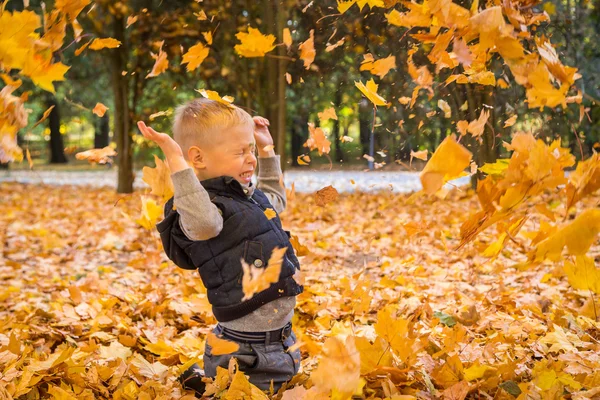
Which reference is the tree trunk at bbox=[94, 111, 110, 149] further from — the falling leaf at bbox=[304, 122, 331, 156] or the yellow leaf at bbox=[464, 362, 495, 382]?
the yellow leaf at bbox=[464, 362, 495, 382]

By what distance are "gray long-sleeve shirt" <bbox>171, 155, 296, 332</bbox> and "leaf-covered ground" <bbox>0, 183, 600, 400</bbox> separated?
144 millimetres

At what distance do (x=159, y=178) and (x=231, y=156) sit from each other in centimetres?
88

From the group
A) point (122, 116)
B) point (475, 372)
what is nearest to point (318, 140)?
point (475, 372)

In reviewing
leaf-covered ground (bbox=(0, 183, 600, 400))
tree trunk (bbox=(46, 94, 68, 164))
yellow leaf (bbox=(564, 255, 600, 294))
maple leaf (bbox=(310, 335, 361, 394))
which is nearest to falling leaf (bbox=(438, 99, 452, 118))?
leaf-covered ground (bbox=(0, 183, 600, 400))

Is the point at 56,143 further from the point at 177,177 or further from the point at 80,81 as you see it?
the point at 177,177

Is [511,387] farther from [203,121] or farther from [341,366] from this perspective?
[203,121]

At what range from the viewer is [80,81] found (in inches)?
609

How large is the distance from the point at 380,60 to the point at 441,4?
0.71 metres

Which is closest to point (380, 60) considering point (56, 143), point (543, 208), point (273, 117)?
point (543, 208)

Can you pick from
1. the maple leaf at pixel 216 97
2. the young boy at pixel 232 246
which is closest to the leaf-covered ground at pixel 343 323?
the young boy at pixel 232 246

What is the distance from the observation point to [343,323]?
302 cm

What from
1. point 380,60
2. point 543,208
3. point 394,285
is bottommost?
point 394,285

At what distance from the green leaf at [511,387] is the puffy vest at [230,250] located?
0.74 meters

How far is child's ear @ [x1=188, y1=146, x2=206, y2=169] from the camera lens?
2.17 metres
